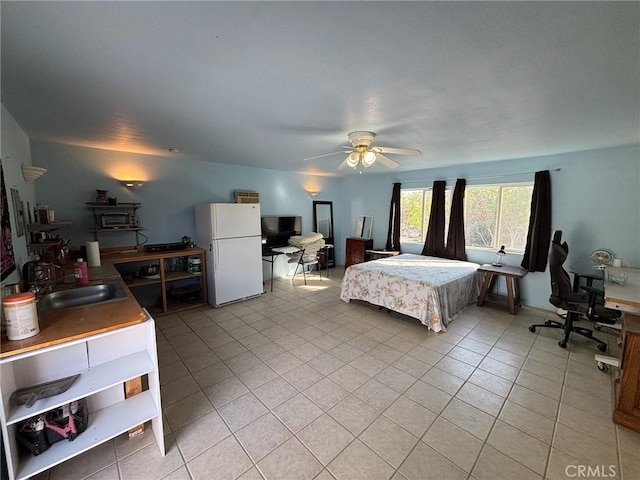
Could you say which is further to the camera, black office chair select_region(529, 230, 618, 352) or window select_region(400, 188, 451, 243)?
window select_region(400, 188, 451, 243)

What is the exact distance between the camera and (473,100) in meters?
1.85

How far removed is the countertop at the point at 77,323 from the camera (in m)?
1.20

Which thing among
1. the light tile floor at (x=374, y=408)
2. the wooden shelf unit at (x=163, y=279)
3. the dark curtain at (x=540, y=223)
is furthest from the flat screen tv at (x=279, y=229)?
the dark curtain at (x=540, y=223)

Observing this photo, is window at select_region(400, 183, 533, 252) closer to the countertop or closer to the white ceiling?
the white ceiling

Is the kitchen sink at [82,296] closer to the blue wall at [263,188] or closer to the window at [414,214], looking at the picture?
the blue wall at [263,188]

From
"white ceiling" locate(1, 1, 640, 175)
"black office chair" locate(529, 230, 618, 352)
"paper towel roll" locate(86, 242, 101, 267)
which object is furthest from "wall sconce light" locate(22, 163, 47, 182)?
"black office chair" locate(529, 230, 618, 352)

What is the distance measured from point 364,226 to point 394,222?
85cm

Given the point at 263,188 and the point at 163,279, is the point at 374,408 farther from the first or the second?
the point at 263,188

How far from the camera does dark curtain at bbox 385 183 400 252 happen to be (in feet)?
17.9

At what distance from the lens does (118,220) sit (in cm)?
349

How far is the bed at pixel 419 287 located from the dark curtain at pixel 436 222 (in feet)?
1.38

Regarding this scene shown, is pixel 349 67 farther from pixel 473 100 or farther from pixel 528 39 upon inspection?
pixel 473 100

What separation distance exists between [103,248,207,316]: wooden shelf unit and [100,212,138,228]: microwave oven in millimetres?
402

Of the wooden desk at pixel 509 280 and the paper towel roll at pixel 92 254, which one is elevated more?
the paper towel roll at pixel 92 254
